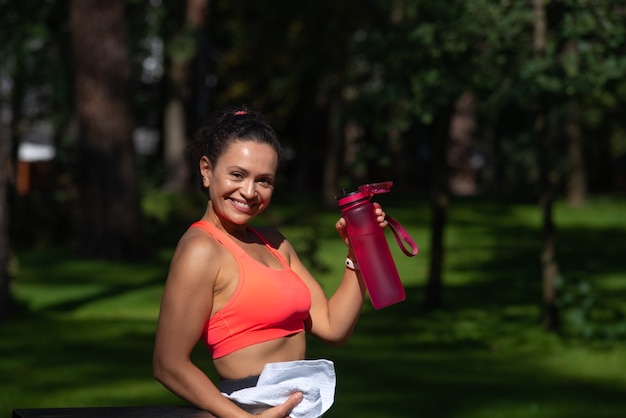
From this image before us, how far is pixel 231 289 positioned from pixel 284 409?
1.16ft

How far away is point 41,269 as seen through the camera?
730 inches

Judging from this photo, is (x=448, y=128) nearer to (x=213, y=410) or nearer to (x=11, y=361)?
(x=11, y=361)

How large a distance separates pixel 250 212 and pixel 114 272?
49.0 feet

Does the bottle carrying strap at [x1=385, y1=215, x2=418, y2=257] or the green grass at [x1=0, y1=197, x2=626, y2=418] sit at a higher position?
the bottle carrying strap at [x1=385, y1=215, x2=418, y2=257]

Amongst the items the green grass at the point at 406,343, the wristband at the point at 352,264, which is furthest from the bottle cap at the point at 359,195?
the green grass at the point at 406,343

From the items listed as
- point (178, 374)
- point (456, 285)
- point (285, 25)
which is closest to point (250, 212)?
point (178, 374)

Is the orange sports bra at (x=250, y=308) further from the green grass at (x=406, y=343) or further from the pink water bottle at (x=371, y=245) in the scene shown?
the green grass at (x=406, y=343)

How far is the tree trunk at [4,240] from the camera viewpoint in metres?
12.9

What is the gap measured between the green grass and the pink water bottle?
15.6 ft

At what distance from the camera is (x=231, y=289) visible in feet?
11.0

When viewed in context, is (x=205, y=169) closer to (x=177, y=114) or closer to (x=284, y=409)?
(x=284, y=409)

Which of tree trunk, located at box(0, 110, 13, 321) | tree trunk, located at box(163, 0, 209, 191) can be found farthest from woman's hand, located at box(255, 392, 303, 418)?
tree trunk, located at box(163, 0, 209, 191)

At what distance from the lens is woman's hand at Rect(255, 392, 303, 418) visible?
3.33 metres

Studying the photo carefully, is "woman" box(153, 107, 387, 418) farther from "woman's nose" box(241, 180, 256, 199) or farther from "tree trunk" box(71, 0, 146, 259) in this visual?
"tree trunk" box(71, 0, 146, 259)
